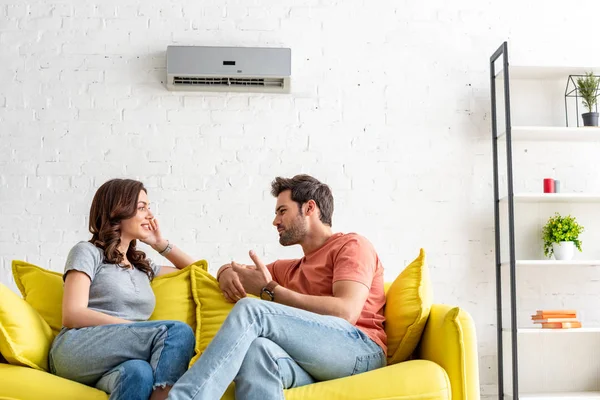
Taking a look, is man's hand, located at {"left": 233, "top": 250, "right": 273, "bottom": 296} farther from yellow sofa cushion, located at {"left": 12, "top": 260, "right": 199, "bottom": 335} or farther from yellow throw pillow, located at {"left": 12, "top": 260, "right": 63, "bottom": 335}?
yellow throw pillow, located at {"left": 12, "top": 260, "right": 63, "bottom": 335}

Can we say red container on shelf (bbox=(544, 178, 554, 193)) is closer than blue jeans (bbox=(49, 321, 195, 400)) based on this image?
No

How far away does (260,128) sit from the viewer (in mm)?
4215

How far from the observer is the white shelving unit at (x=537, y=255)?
4180 millimetres

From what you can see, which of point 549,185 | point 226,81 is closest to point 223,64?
point 226,81

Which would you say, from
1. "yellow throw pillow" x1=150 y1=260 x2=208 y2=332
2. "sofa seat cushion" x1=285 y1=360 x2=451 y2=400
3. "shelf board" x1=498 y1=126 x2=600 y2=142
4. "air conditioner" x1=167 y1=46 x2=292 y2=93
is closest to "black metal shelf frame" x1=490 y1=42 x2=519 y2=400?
"shelf board" x1=498 y1=126 x2=600 y2=142

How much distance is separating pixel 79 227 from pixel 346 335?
6.32 ft

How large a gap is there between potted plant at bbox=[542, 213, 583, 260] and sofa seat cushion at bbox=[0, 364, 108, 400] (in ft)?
8.33

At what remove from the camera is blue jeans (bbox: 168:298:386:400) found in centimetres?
241

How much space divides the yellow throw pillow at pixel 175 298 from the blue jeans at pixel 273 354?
0.62 m

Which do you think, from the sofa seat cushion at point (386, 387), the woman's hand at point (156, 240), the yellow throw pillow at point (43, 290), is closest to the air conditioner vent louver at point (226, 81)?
the woman's hand at point (156, 240)

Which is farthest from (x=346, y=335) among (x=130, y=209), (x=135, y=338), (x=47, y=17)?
(x=47, y=17)

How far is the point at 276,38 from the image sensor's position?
14.0 ft

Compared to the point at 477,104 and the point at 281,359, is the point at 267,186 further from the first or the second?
the point at 281,359

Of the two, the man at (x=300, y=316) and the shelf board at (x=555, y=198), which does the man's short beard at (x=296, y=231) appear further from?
the shelf board at (x=555, y=198)
